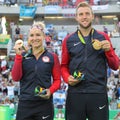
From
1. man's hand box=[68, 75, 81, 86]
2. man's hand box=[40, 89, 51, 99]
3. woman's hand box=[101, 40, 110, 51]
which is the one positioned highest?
woman's hand box=[101, 40, 110, 51]

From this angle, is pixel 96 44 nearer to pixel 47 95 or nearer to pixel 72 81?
pixel 72 81

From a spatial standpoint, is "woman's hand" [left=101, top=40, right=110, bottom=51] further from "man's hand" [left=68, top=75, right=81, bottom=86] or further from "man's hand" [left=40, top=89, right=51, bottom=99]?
"man's hand" [left=40, top=89, right=51, bottom=99]

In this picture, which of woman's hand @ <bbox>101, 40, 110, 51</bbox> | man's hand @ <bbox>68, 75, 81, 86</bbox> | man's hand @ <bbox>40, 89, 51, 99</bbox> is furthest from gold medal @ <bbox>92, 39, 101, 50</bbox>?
man's hand @ <bbox>40, 89, 51, 99</bbox>

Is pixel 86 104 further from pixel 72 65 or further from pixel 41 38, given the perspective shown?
pixel 41 38

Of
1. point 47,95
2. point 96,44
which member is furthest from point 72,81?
point 96,44

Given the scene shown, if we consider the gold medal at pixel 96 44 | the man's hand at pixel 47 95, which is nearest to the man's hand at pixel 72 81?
the man's hand at pixel 47 95

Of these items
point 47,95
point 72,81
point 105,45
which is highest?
point 105,45

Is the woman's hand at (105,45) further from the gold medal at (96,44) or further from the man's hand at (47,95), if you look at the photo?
the man's hand at (47,95)

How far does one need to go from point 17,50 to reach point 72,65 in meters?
0.61

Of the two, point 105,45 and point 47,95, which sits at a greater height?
point 105,45

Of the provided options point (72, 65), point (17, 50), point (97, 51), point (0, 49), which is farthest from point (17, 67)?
point (0, 49)

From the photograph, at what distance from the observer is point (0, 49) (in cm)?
2488

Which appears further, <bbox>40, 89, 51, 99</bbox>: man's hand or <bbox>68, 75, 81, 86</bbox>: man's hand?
<bbox>40, 89, 51, 99</bbox>: man's hand

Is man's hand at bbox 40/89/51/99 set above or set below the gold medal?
below
